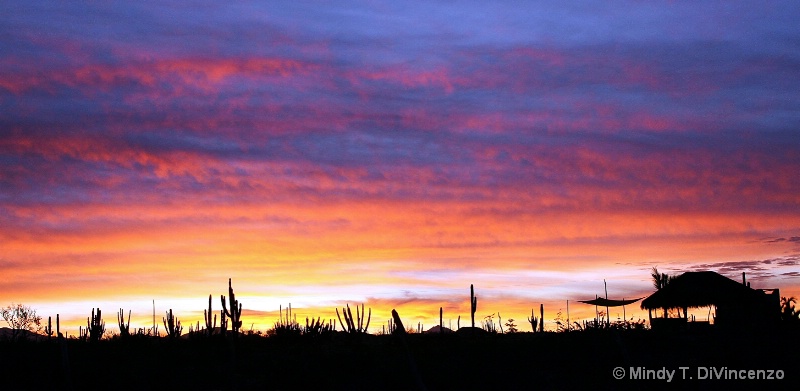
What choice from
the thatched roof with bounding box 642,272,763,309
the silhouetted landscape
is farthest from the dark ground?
the thatched roof with bounding box 642,272,763,309

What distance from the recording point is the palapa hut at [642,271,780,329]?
32344 millimetres

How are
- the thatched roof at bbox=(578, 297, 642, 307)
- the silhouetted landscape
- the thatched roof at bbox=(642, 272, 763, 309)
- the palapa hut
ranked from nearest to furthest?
the silhouetted landscape
the palapa hut
the thatched roof at bbox=(642, 272, 763, 309)
the thatched roof at bbox=(578, 297, 642, 307)

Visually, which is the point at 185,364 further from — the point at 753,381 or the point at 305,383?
the point at 753,381

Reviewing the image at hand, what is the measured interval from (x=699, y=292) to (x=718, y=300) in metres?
0.80

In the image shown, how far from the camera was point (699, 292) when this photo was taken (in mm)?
35656

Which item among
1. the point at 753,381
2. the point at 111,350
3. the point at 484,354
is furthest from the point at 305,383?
the point at 753,381

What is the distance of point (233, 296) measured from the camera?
2759 cm

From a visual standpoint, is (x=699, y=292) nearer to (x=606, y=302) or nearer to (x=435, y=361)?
(x=606, y=302)

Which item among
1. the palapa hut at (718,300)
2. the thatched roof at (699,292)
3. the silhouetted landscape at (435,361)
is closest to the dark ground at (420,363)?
the silhouetted landscape at (435,361)

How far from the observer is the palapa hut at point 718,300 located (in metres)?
32.3

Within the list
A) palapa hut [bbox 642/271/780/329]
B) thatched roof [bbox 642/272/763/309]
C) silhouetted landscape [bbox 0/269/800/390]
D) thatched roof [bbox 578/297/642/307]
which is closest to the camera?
silhouetted landscape [bbox 0/269/800/390]

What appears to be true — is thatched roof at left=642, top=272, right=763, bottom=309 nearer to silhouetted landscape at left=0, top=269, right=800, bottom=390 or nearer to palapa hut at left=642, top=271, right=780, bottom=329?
palapa hut at left=642, top=271, right=780, bottom=329

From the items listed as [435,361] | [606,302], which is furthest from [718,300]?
[435,361]

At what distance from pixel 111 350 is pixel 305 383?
807 cm
